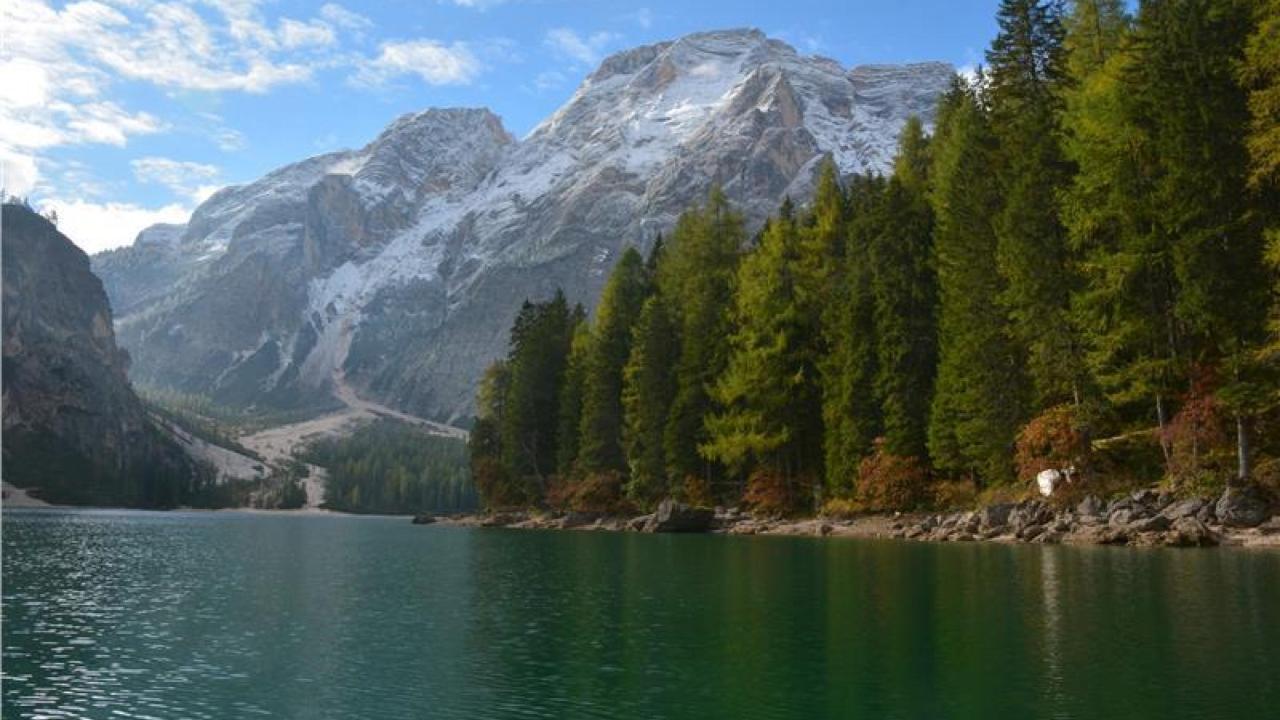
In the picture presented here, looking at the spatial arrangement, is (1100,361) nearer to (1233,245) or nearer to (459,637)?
(1233,245)

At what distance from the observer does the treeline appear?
40250 millimetres

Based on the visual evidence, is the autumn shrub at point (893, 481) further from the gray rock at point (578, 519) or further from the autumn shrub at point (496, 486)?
the autumn shrub at point (496, 486)

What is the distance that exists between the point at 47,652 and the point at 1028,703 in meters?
19.4

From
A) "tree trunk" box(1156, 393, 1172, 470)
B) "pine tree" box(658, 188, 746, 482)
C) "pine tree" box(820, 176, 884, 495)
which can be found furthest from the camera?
"pine tree" box(658, 188, 746, 482)

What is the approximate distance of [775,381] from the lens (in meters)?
66.1

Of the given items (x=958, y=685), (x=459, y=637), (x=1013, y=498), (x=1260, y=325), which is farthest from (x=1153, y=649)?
(x=1013, y=498)

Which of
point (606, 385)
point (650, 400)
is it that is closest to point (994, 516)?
point (650, 400)

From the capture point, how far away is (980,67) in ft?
208

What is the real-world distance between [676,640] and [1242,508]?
27728mm

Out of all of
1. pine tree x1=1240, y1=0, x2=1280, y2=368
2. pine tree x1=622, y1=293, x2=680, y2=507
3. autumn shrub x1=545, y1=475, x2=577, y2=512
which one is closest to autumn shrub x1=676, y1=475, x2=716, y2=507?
pine tree x1=622, y1=293, x2=680, y2=507

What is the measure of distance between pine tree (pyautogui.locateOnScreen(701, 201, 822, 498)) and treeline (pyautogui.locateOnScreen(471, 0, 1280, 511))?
0.18 m

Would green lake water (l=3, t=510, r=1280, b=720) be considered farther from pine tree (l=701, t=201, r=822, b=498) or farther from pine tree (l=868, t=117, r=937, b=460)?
pine tree (l=701, t=201, r=822, b=498)

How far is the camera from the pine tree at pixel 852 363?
60406 millimetres

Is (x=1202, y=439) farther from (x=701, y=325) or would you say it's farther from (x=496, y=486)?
(x=496, y=486)
